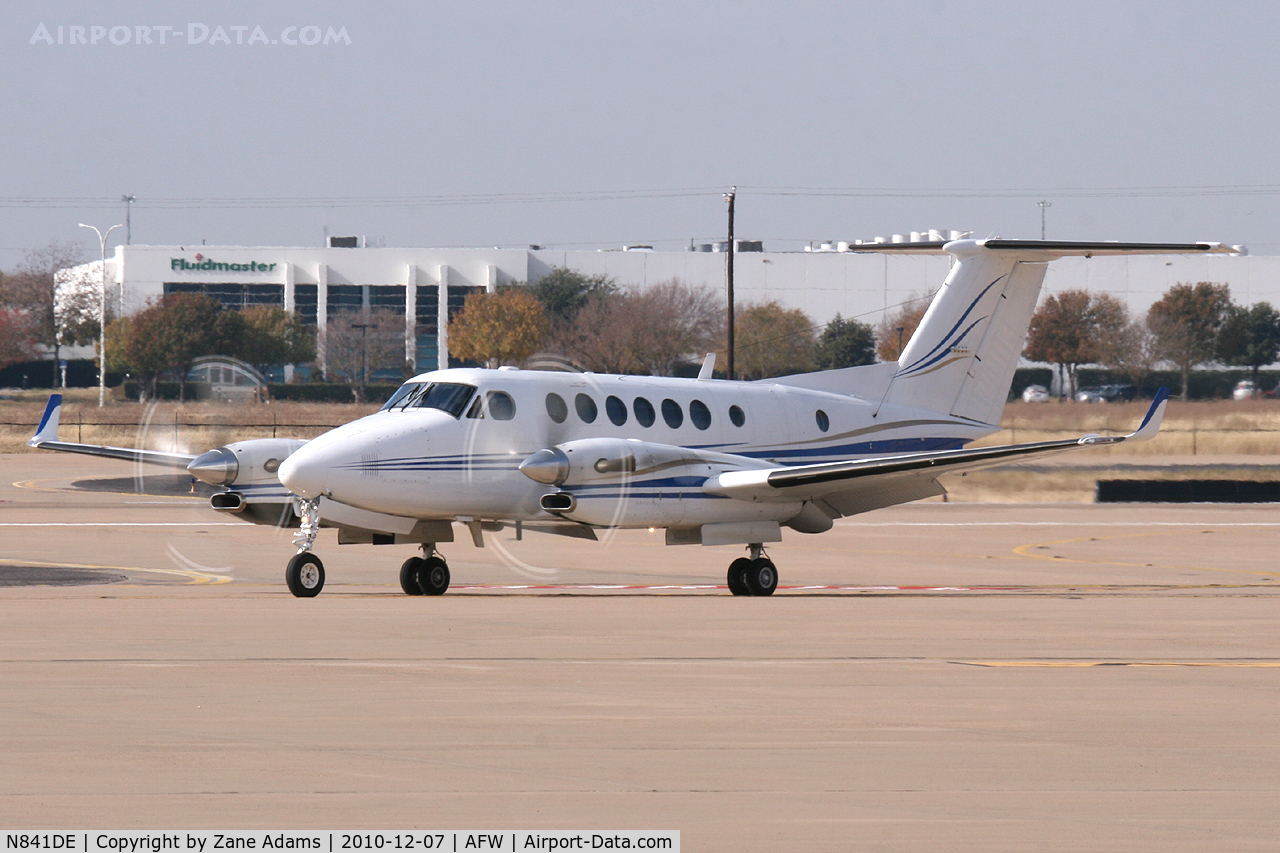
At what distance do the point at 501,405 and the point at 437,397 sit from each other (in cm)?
80

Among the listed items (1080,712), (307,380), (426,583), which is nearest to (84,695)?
(1080,712)

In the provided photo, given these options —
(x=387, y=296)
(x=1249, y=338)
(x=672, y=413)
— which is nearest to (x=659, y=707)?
(x=672, y=413)

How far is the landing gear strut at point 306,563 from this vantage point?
1847 cm

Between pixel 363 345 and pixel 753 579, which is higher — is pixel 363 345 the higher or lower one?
the higher one

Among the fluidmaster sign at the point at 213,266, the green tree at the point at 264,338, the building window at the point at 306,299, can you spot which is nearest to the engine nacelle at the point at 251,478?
the green tree at the point at 264,338

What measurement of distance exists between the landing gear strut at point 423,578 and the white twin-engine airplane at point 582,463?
2cm

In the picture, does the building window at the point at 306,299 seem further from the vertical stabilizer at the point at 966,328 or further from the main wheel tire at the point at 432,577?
the main wheel tire at the point at 432,577

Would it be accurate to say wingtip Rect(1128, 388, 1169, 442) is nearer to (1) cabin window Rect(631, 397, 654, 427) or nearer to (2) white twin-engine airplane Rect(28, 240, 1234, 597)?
(2) white twin-engine airplane Rect(28, 240, 1234, 597)

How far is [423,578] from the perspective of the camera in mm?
19719

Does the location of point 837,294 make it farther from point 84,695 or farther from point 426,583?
point 84,695

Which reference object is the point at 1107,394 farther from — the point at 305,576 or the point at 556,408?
the point at 305,576

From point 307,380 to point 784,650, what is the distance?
101828 millimetres

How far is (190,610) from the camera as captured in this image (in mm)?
16953

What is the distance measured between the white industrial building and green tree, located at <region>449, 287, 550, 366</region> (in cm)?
1546
